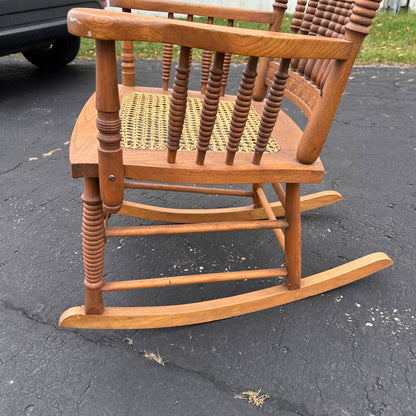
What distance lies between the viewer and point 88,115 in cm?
120

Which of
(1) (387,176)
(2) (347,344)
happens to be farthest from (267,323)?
(1) (387,176)

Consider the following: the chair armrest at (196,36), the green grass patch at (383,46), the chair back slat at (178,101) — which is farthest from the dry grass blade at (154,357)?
the green grass patch at (383,46)

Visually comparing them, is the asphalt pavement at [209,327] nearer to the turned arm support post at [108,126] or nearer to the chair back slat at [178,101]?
the turned arm support post at [108,126]

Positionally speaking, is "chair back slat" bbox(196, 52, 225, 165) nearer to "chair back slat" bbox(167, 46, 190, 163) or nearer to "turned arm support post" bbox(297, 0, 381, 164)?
"chair back slat" bbox(167, 46, 190, 163)

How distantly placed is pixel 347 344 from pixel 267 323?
0.25 metres

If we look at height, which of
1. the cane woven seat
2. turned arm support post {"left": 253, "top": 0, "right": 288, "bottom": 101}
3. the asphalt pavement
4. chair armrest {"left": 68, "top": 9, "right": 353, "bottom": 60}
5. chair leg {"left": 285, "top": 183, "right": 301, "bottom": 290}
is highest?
chair armrest {"left": 68, "top": 9, "right": 353, "bottom": 60}

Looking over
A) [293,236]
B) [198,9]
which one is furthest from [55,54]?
[293,236]

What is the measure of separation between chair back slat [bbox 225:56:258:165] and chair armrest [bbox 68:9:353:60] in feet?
0.15

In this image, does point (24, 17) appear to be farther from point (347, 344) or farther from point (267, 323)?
point (347, 344)

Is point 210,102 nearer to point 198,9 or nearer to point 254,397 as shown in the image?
point 198,9

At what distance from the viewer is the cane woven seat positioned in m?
1.10

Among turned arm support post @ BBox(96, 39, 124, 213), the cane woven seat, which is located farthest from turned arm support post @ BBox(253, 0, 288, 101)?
turned arm support post @ BBox(96, 39, 124, 213)

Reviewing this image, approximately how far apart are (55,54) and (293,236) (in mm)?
3354

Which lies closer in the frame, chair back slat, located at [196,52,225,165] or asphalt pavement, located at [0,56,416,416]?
chair back slat, located at [196,52,225,165]
